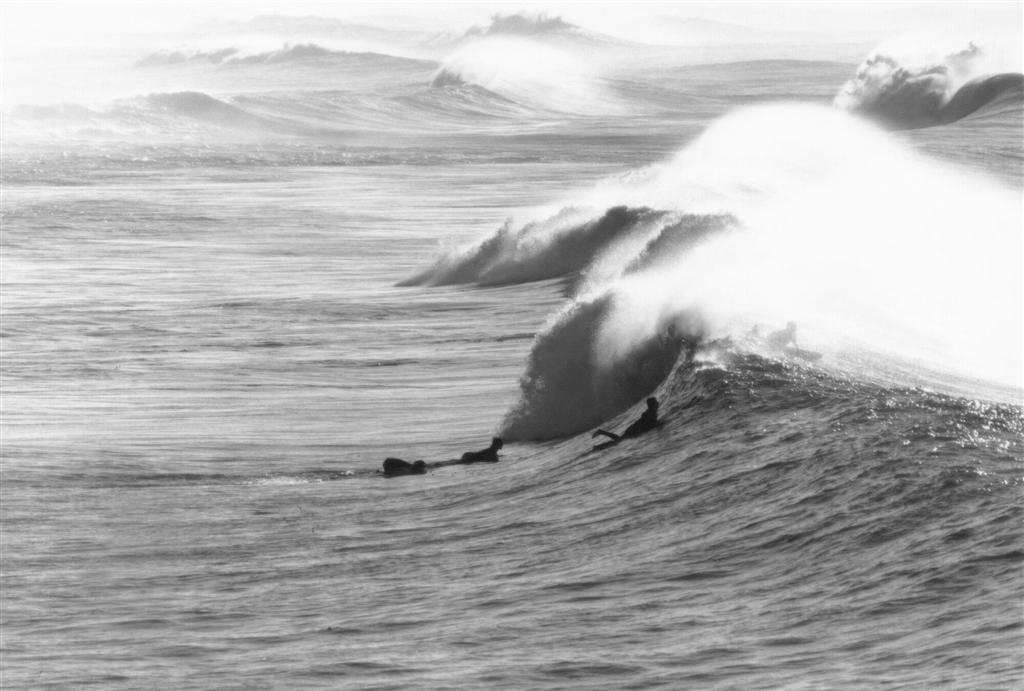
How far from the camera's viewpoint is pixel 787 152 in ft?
94.4

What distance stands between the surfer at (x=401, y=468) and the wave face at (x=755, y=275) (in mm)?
1202

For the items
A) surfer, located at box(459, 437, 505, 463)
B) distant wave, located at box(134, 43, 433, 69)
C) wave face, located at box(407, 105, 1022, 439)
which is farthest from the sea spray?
distant wave, located at box(134, 43, 433, 69)

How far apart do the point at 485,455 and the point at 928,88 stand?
4693 centimetres

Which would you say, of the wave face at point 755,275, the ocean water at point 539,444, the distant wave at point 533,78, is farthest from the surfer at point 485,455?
the distant wave at point 533,78

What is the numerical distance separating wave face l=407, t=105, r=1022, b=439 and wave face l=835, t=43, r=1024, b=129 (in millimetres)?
30206

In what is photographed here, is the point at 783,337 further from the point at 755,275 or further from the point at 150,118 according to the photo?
the point at 150,118

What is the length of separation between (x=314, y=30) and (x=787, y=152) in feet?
412

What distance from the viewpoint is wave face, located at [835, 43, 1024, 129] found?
5384cm

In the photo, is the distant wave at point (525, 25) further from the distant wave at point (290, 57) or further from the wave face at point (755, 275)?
the wave face at point (755, 275)

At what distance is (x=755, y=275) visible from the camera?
46.1 ft

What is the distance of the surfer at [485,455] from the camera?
12.2m

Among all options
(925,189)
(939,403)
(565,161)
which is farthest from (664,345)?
(565,161)

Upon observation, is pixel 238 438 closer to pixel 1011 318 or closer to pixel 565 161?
pixel 1011 318

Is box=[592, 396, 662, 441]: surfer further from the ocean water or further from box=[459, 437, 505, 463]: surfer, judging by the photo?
box=[459, 437, 505, 463]: surfer
